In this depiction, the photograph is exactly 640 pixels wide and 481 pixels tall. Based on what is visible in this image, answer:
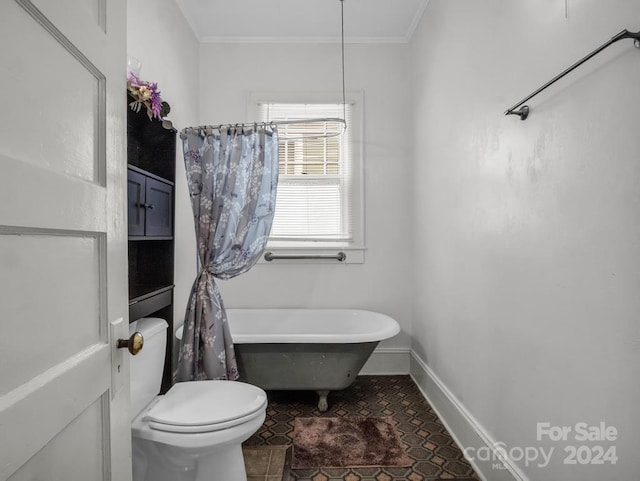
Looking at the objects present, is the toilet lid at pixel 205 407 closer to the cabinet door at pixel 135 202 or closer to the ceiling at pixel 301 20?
the cabinet door at pixel 135 202

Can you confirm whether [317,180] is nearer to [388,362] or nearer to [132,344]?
[388,362]

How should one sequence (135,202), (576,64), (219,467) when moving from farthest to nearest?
(135,202) → (219,467) → (576,64)

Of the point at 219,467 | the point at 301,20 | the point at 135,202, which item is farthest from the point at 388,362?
the point at 301,20

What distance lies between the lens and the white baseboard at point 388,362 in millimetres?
2941

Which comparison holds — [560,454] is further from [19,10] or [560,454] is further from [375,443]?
[19,10]

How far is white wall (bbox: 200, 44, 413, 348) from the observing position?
2.98m

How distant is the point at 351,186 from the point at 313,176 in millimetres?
331

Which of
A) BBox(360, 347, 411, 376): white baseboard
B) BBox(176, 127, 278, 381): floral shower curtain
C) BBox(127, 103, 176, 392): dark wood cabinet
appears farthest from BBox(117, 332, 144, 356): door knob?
BBox(360, 347, 411, 376): white baseboard

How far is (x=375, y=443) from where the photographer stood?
6.45 feet

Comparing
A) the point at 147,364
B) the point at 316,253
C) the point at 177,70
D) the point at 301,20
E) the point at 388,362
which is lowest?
the point at 388,362

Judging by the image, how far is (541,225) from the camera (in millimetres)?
1271

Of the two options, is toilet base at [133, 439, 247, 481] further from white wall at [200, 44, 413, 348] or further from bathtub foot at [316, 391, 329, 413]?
white wall at [200, 44, 413, 348]

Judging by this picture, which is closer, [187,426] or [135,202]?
[187,426]

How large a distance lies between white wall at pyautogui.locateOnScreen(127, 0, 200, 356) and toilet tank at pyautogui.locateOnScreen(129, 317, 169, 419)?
709mm
